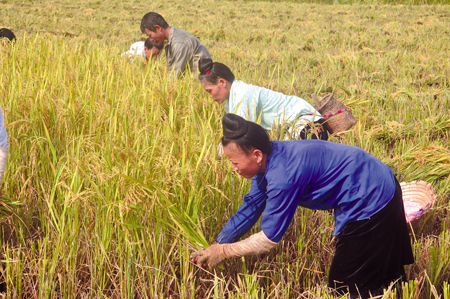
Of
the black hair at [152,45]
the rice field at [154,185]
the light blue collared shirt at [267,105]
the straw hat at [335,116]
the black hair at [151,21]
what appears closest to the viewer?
the rice field at [154,185]

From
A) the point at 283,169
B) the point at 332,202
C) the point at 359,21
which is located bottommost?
the point at 332,202

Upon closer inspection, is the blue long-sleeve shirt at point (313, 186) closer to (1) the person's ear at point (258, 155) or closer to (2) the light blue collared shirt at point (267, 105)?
(1) the person's ear at point (258, 155)

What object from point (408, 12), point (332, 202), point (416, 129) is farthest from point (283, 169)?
point (408, 12)

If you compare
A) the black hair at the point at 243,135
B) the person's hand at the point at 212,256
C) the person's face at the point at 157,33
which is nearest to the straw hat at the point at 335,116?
the black hair at the point at 243,135

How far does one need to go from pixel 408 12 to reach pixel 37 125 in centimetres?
1068

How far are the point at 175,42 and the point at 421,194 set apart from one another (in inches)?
111

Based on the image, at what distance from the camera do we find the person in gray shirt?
4.09 meters

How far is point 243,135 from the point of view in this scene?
1.56 metres

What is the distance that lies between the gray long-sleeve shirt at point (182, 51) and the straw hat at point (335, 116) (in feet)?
4.90

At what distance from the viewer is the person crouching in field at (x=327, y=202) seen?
5.12 ft

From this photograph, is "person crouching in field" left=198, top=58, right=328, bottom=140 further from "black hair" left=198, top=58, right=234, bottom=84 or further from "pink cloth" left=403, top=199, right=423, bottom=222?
"pink cloth" left=403, top=199, right=423, bottom=222

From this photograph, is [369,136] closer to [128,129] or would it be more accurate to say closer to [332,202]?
[332,202]

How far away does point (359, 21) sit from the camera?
9.25m

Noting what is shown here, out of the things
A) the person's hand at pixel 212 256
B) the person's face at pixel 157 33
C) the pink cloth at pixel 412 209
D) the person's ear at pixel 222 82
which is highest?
the person's face at pixel 157 33
